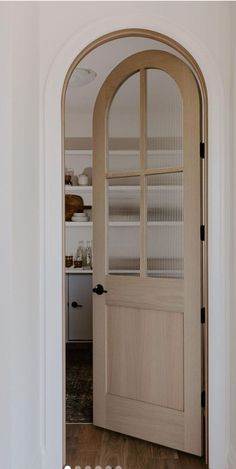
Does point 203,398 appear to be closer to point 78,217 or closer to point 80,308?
point 80,308

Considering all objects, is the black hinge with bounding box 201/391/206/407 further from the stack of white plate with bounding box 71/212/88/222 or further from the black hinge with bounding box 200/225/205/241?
the stack of white plate with bounding box 71/212/88/222

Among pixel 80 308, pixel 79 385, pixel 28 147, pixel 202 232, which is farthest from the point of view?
pixel 80 308

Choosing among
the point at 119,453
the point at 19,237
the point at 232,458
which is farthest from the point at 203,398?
the point at 19,237

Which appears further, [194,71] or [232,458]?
[194,71]

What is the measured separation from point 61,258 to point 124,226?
57 centimetres

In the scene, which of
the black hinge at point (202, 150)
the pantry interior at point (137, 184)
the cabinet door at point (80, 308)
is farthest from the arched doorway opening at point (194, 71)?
the cabinet door at point (80, 308)

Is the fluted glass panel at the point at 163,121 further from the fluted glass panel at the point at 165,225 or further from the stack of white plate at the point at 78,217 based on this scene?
the stack of white plate at the point at 78,217

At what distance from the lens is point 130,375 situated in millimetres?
2562

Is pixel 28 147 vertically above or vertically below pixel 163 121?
below

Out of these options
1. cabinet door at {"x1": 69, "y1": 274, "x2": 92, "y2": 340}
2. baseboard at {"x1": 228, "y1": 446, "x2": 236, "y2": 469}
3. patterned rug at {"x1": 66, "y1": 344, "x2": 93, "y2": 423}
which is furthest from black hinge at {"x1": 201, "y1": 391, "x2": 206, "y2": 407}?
cabinet door at {"x1": 69, "y1": 274, "x2": 92, "y2": 340}

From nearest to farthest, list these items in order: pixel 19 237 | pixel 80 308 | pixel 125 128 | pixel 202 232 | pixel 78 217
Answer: pixel 19 237 → pixel 202 232 → pixel 125 128 → pixel 80 308 → pixel 78 217

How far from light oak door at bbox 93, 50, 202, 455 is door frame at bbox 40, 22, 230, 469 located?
165 millimetres

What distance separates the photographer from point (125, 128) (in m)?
2.60

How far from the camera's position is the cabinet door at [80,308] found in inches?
178
